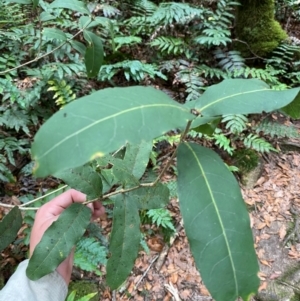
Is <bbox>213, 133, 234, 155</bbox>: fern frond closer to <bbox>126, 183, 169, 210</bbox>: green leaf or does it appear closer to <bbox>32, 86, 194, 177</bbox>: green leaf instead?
<bbox>126, 183, 169, 210</bbox>: green leaf

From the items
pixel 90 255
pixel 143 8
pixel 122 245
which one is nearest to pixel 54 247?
pixel 122 245

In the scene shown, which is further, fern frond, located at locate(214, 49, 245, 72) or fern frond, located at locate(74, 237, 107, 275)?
fern frond, located at locate(214, 49, 245, 72)

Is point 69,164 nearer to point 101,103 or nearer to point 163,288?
point 101,103

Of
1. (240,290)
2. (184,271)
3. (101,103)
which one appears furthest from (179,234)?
(101,103)

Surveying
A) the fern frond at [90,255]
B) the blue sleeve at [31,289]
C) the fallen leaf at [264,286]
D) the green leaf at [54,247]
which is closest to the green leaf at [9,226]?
the blue sleeve at [31,289]

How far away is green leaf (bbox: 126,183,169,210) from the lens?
93 cm

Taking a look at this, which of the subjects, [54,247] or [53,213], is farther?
[53,213]

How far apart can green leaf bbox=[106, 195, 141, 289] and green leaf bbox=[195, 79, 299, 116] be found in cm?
40

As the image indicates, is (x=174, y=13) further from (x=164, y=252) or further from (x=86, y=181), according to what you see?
(x=86, y=181)

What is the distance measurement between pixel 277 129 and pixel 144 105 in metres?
2.89

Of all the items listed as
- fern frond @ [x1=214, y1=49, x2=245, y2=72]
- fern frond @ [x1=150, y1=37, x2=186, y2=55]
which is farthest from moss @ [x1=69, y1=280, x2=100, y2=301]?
fern frond @ [x1=214, y1=49, x2=245, y2=72]

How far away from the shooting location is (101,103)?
Answer: 478 mm

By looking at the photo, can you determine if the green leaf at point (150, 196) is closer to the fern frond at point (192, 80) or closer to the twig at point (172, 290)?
the twig at point (172, 290)

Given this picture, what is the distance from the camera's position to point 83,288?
2.10 m
